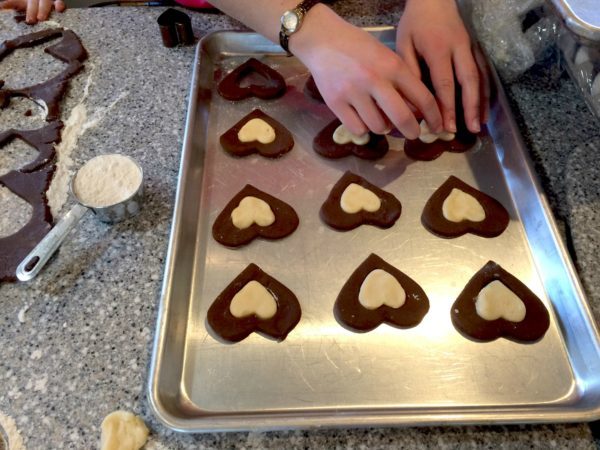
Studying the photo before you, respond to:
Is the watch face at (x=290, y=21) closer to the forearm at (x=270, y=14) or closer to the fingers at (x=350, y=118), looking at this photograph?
the forearm at (x=270, y=14)

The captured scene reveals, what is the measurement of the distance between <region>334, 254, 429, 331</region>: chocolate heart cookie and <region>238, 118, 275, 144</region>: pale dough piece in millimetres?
316

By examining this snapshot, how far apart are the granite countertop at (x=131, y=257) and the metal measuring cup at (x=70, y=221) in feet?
0.07

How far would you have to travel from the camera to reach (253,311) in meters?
0.68

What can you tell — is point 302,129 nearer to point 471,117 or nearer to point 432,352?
point 471,117

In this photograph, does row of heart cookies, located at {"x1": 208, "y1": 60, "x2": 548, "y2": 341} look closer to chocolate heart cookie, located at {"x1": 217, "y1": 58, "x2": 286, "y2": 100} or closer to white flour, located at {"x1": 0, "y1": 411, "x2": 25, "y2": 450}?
chocolate heart cookie, located at {"x1": 217, "y1": 58, "x2": 286, "y2": 100}

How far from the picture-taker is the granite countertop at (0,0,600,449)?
587 mm

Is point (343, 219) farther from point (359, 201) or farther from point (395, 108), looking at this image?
point (395, 108)

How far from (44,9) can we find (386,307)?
1028 millimetres

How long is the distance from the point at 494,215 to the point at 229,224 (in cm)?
41

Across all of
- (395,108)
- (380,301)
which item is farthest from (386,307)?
(395,108)

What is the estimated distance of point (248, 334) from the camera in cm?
67

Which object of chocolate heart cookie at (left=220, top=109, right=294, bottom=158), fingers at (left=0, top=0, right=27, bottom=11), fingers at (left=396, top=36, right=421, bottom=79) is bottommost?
fingers at (left=0, top=0, right=27, bottom=11)

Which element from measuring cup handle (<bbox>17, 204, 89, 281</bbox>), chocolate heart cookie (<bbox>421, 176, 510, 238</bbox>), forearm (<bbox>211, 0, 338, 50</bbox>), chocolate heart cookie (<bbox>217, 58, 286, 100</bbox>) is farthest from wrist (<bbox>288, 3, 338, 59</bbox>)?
measuring cup handle (<bbox>17, 204, 89, 281</bbox>)

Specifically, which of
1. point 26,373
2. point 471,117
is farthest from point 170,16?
point 26,373
